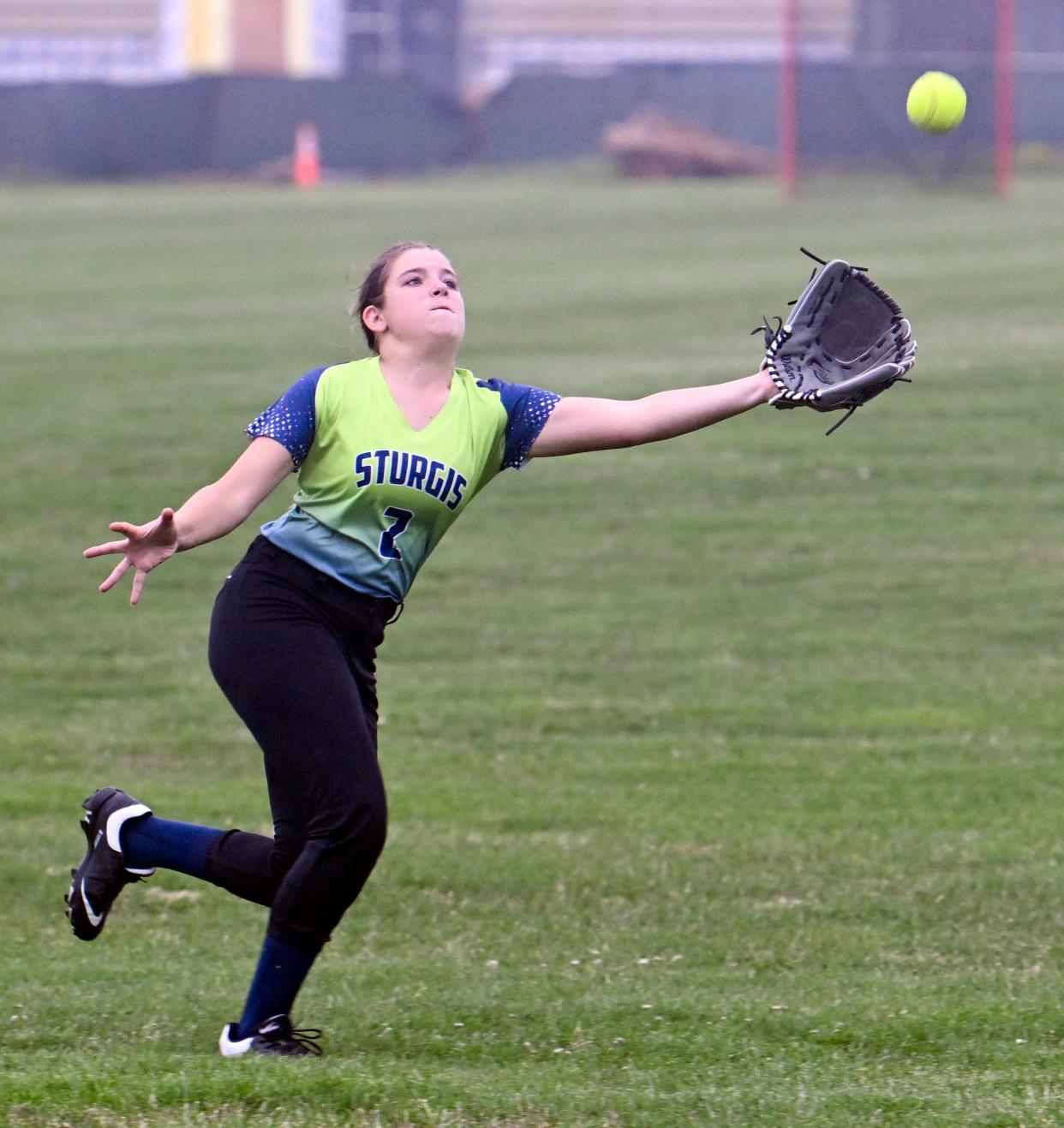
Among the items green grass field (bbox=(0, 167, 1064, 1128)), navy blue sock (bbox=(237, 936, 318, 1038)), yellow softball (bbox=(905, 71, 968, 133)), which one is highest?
yellow softball (bbox=(905, 71, 968, 133))

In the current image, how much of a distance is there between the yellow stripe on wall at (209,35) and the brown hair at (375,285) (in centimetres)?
6091

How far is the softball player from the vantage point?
4.68 meters

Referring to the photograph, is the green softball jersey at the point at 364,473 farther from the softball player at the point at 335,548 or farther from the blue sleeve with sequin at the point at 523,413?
the blue sleeve with sequin at the point at 523,413

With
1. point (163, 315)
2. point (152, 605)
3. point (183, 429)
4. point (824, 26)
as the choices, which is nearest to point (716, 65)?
point (824, 26)

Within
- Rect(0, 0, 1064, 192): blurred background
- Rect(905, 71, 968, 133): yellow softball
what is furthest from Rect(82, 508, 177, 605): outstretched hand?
Rect(0, 0, 1064, 192): blurred background

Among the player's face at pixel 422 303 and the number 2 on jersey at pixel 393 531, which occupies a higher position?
the player's face at pixel 422 303

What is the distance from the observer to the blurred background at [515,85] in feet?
125

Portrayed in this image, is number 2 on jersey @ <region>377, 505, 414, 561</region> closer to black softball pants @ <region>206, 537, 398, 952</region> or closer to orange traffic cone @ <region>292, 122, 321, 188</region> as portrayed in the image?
black softball pants @ <region>206, 537, 398, 952</region>

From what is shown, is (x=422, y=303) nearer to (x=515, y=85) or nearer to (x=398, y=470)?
(x=398, y=470)

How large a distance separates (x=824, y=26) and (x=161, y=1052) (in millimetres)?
38607

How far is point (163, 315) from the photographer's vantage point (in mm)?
21328

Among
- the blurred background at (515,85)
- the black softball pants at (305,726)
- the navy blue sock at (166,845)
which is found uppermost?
the black softball pants at (305,726)

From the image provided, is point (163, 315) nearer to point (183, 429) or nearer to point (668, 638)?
point (183, 429)

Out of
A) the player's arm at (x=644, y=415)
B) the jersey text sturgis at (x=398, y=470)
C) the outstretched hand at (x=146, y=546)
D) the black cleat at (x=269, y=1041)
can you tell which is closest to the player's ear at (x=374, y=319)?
the jersey text sturgis at (x=398, y=470)
